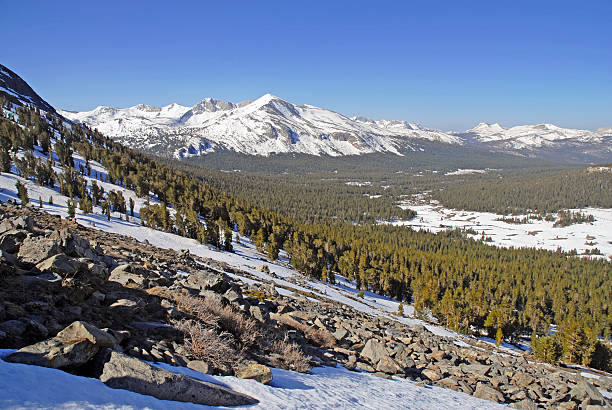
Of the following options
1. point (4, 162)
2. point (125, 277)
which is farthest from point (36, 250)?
point (4, 162)

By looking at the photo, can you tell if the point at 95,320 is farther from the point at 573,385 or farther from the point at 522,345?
the point at 522,345

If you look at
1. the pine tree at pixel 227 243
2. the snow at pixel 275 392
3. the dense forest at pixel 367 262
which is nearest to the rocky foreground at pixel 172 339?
the snow at pixel 275 392

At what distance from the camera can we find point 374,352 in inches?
578

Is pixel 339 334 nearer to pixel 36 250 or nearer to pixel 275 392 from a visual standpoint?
pixel 275 392

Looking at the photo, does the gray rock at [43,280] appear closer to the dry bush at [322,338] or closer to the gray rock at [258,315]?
the gray rock at [258,315]

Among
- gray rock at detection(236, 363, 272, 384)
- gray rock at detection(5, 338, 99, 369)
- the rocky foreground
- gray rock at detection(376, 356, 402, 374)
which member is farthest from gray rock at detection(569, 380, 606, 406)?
gray rock at detection(5, 338, 99, 369)

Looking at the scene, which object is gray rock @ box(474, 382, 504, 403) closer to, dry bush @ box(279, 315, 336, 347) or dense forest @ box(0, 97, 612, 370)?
dry bush @ box(279, 315, 336, 347)

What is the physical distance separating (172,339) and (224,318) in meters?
2.47

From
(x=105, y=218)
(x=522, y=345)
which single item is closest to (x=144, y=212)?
(x=105, y=218)

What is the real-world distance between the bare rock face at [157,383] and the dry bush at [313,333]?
29.1 feet

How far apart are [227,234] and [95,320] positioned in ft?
191

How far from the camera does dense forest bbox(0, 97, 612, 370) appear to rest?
64.8m

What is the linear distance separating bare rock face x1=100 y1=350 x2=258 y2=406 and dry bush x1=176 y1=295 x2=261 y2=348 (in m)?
3.90

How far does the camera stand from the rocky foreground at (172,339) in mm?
6328
